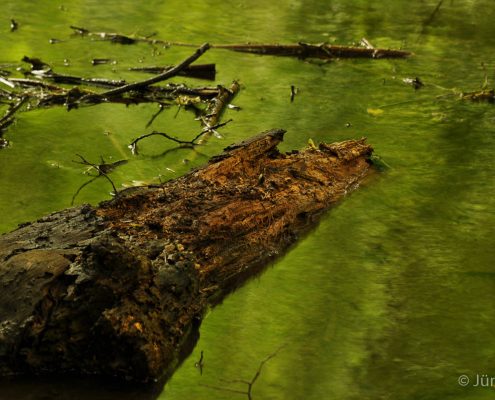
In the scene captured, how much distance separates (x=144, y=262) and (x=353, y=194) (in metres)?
1.44

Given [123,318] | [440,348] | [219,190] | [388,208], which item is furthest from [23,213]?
[440,348]

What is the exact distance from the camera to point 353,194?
3.93 meters

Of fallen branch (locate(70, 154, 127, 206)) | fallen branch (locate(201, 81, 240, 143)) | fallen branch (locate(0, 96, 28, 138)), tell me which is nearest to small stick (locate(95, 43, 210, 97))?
fallen branch (locate(201, 81, 240, 143))

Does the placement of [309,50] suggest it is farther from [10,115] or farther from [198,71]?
[10,115]

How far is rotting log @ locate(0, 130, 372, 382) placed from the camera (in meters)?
2.62

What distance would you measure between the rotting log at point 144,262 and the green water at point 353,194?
98 mm

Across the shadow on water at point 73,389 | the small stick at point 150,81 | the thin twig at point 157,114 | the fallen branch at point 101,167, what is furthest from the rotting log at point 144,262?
the small stick at point 150,81

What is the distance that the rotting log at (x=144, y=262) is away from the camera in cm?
262

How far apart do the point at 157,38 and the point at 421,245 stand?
10.3ft

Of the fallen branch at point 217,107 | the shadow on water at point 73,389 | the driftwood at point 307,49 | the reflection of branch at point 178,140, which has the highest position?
A: the driftwood at point 307,49

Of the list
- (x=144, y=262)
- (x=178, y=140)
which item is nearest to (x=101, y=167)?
(x=178, y=140)

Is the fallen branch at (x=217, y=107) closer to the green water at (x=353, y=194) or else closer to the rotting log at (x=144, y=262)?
the green water at (x=353, y=194)

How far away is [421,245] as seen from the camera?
11.6 feet

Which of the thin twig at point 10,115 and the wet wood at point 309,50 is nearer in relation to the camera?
the thin twig at point 10,115
